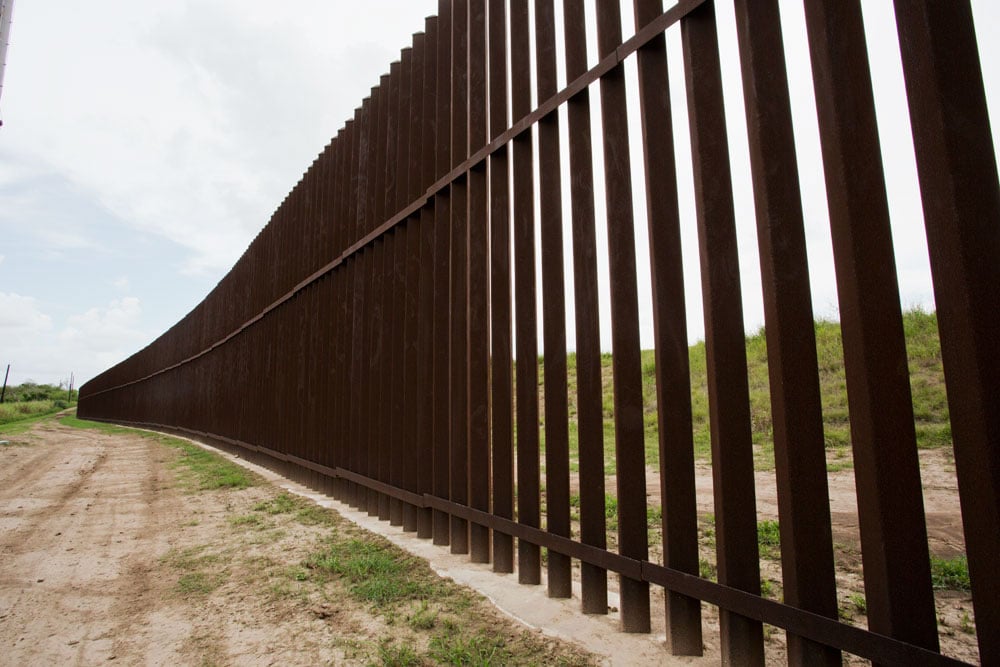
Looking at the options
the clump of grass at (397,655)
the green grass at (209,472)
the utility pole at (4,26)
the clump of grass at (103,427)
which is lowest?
the clump of grass at (397,655)

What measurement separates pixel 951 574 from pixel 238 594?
3.76 meters

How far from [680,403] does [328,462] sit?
5031 millimetres

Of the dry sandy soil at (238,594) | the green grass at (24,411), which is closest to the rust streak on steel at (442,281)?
the dry sandy soil at (238,594)

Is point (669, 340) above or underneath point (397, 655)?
above

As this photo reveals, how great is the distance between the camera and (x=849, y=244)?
1810 mm

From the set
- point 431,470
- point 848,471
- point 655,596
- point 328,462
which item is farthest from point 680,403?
point 328,462

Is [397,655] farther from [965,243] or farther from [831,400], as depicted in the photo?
[831,400]

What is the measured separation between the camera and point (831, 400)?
881 cm

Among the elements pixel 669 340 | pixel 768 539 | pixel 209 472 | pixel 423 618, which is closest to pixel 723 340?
pixel 669 340

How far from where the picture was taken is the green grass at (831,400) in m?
6.93

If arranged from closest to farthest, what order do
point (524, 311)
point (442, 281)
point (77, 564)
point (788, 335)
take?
point (788, 335) → point (524, 311) → point (77, 564) → point (442, 281)

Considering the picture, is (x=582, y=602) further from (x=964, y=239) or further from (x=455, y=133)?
(x=455, y=133)

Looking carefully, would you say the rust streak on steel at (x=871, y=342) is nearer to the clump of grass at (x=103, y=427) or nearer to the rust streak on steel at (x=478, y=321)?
the rust streak on steel at (x=478, y=321)

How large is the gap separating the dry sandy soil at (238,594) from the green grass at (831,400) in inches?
42.5
